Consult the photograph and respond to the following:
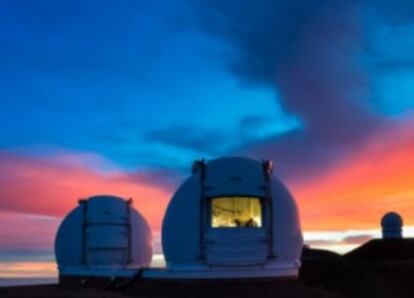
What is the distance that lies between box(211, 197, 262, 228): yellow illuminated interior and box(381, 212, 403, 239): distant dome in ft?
107

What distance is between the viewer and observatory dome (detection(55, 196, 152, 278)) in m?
49.9

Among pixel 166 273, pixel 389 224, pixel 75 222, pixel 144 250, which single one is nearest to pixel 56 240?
pixel 75 222

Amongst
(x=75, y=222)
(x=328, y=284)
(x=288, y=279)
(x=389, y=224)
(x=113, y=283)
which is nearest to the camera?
(x=288, y=279)

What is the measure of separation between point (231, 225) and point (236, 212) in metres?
0.91

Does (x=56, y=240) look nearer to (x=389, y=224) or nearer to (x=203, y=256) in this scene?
(x=203, y=256)

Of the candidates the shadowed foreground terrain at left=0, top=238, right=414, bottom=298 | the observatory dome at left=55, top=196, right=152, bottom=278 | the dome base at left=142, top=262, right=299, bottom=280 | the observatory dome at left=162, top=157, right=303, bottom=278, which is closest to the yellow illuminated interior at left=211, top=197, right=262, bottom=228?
the observatory dome at left=162, top=157, right=303, bottom=278

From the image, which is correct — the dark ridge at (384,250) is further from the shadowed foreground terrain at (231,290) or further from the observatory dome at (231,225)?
the shadowed foreground terrain at (231,290)

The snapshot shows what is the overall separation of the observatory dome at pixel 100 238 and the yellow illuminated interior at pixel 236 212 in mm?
12074

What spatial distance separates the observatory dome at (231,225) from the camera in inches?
1423

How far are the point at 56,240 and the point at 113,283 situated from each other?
13400 millimetres

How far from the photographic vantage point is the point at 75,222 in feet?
169

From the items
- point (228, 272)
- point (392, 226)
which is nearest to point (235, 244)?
point (228, 272)

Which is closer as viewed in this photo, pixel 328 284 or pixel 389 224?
pixel 328 284

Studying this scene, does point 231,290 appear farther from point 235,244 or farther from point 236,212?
point 236,212
